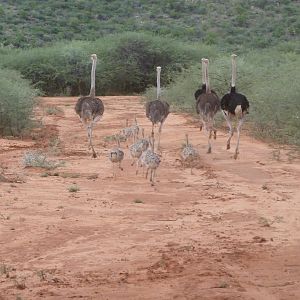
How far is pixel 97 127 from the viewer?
2278cm

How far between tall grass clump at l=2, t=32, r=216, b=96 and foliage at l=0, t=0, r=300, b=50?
15.5 ft

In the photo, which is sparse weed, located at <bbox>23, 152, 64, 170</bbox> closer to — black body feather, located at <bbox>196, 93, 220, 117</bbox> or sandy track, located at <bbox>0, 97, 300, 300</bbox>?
sandy track, located at <bbox>0, 97, 300, 300</bbox>

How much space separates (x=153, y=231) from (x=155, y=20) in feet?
132

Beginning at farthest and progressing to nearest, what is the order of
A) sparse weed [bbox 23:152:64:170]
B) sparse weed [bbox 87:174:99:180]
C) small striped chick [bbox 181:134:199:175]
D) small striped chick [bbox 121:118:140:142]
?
small striped chick [bbox 121:118:140:142]
small striped chick [bbox 181:134:199:175]
sparse weed [bbox 23:152:64:170]
sparse weed [bbox 87:174:99:180]

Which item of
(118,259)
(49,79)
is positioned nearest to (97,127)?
(118,259)

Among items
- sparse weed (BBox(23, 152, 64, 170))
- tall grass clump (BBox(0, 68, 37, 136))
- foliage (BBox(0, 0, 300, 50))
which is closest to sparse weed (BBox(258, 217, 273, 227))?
sparse weed (BBox(23, 152, 64, 170))

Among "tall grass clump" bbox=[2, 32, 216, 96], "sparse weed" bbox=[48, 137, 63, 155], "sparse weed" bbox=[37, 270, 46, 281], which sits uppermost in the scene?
"tall grass clump" bbox=[2, 32, 216, 96]

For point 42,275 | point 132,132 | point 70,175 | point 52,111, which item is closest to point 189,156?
point 70,175

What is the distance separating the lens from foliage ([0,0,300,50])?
1791 inches

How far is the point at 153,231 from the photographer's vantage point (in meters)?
9.76

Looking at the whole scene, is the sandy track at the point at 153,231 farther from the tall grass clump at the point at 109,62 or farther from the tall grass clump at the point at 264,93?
the tall grass clump at the point at 109,62

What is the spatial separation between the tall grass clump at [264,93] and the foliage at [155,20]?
1596 cm

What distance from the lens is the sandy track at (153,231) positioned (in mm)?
7629

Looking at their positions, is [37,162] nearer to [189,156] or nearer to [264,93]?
[189,156]
